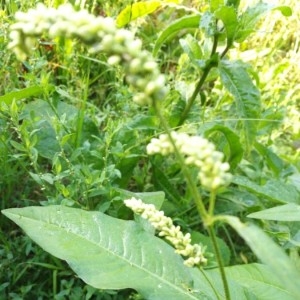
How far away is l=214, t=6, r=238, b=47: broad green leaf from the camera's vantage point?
188 centimetres

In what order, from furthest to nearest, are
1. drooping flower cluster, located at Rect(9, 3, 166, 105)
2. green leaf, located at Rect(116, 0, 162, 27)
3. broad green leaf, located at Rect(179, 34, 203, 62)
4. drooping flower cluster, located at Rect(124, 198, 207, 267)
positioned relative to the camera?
1. green leaf, located at Rect(116, 0, 162, 27)
2. broad green leaf, located at Rect(179, 34, 203, 62)
3. drooping flower cluster, located at Rect(124, 198, 207, 267)
4. drooping flower cluster, located at Rect(9, 3, 166, 105)

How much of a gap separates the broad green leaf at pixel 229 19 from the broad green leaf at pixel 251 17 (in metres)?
0.02

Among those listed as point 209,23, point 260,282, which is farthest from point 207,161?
point 209,23

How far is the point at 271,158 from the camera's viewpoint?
2.29 meters

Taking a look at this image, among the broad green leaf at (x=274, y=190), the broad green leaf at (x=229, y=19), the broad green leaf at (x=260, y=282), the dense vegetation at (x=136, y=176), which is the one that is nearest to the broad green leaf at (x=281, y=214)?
the dense vegetation at (x=136, y=176)

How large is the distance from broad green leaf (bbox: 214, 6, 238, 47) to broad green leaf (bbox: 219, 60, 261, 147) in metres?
0.08

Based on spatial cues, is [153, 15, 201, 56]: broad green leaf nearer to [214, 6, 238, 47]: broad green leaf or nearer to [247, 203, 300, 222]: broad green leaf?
[214, 6, 238, 47]: broad green leaf

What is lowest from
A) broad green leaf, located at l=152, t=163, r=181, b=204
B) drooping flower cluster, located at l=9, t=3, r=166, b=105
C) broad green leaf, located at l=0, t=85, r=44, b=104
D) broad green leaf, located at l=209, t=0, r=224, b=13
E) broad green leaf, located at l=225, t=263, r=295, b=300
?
broad green leaf, located at l=152, t=163, r=181, b=204

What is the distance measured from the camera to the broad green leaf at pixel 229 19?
188 centimetres

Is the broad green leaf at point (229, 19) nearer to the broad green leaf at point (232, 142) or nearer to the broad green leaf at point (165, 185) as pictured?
the broad green leaf at point (232, 142)

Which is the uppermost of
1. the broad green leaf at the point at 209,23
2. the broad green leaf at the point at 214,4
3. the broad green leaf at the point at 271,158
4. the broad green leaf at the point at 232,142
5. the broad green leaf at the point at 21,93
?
the broad green leaf at the point at 214,4

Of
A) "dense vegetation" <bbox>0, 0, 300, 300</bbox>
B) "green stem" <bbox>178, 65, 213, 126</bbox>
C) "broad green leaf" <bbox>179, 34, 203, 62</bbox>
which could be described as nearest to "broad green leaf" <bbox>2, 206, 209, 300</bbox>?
"dense vegetation" <bbox>0, 0, 300, 300</bbox>

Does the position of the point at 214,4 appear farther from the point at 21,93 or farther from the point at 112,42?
the point at 112,42

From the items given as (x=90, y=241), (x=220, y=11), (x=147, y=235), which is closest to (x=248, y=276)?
(x=147, y=235)
